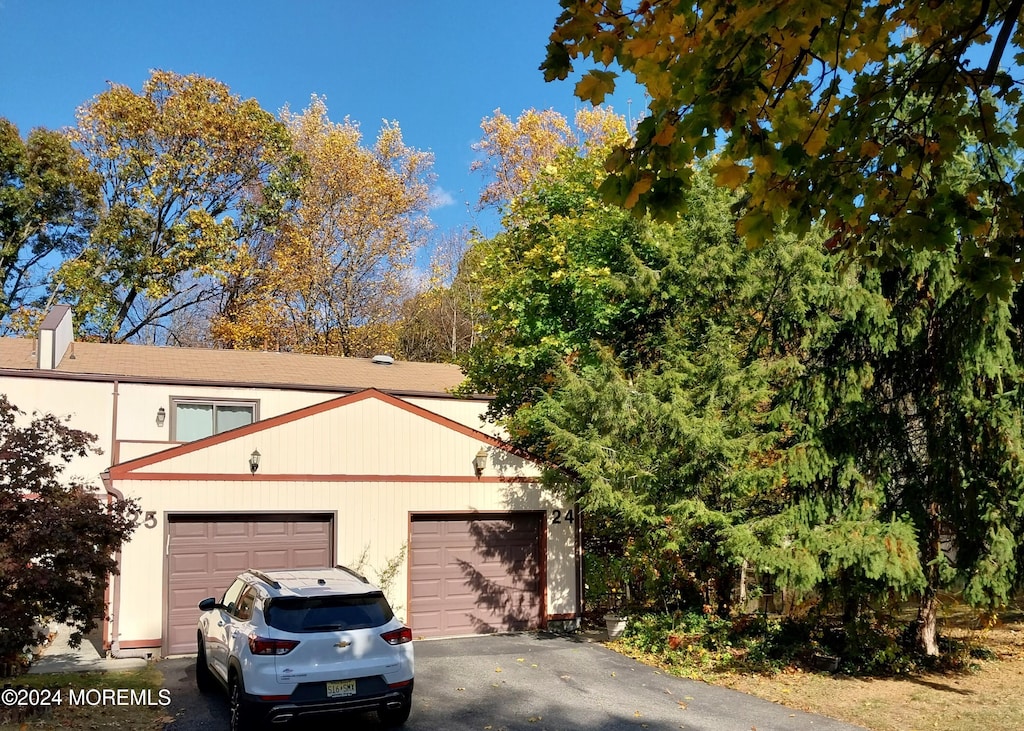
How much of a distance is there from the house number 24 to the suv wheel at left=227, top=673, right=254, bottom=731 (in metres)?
8.41

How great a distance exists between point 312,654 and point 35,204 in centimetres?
3044

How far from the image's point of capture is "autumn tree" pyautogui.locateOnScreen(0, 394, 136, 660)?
27.3 feet

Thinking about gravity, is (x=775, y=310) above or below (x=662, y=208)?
above

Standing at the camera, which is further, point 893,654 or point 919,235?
point 893,654

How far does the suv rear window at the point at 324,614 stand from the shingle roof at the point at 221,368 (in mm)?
12590

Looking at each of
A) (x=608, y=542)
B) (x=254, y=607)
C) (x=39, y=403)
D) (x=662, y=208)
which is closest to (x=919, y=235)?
(x=662, y=208)

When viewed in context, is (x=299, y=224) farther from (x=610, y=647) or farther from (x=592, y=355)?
(x=610, y=647)

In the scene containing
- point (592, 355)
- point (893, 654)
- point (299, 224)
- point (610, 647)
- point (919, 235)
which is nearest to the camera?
point (919, 235)

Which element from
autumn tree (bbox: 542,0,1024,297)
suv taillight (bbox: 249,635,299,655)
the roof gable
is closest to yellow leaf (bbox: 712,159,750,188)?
autumn tree (bbox: 542,0,1024,297)

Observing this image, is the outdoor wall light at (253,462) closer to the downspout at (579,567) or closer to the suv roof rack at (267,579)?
the suv roof rack at (267,579)

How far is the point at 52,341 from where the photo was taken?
19672 mm

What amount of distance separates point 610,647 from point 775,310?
6.45m

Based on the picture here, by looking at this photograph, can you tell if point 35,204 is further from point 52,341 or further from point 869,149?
point 869,149

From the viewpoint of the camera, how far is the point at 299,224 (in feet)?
108
